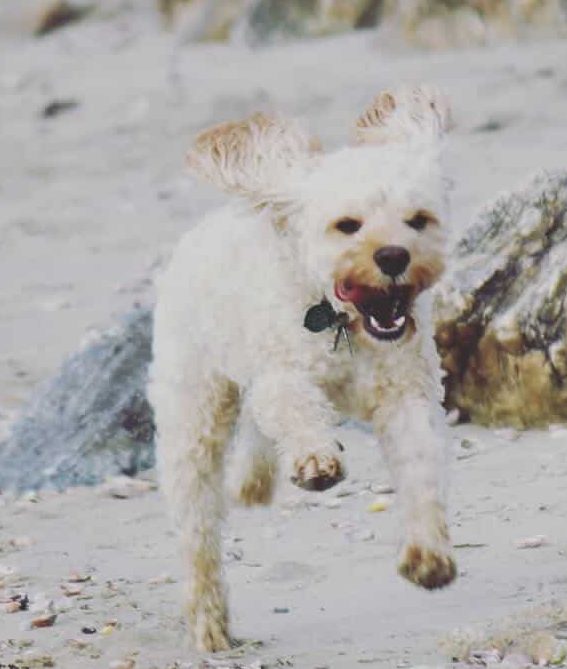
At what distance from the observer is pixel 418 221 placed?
212 inches

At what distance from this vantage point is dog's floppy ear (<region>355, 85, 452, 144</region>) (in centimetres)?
579

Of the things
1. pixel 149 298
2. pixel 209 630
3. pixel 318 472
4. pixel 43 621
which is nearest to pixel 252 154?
pixel 318 472

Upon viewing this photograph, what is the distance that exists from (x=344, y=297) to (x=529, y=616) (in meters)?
1.01

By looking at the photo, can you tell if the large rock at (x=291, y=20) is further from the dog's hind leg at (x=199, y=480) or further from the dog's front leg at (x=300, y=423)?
the dog's front leg at (x=300, y=423)

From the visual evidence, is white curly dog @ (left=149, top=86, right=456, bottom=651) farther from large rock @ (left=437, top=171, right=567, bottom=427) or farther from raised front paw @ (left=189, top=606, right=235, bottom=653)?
large rock @ (left=437, top=171, right=567, bottom=427)

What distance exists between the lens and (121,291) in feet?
36.8

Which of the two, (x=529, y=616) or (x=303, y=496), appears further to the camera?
(x=303, y=496)

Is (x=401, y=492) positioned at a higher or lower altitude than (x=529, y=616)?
higher

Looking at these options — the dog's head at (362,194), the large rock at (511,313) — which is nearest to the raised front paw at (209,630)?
the dog's head at (362,194)

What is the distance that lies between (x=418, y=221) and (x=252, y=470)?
Result: 1.46 metres

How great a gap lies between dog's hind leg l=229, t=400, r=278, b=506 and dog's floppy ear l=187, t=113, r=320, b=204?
101cm

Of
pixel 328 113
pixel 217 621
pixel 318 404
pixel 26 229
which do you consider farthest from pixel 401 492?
pixel 328 113

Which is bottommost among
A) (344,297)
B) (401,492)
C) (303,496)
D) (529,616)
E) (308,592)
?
(303,496)

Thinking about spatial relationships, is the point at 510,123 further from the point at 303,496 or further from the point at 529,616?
the point at 529,616
